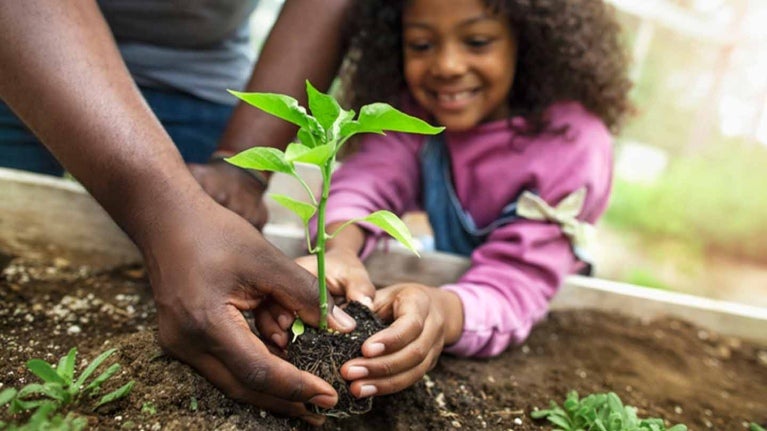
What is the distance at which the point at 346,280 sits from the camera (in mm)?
1421

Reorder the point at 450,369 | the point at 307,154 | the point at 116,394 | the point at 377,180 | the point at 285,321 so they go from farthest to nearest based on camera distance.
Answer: the point at 377,180
the point at 450,369
the point at 285,321
the point at 116,394
the point at 307,154

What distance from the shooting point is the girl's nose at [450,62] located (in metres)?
1.86

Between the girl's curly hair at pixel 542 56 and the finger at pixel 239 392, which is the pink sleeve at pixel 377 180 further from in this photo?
the finger at pixel 239 392

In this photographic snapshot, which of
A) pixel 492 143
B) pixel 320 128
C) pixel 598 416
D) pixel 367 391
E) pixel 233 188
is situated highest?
pixel 320 128

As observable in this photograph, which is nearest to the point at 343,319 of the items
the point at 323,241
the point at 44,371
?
the point at 323,241

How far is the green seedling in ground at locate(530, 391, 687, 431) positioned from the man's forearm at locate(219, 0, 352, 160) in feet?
3.53

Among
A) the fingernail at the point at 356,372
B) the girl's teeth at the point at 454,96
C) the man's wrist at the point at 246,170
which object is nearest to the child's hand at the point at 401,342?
the fingernail at the point at 356,372

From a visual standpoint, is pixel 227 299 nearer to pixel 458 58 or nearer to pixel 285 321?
pixel 285 321

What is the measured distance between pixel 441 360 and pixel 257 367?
68cm

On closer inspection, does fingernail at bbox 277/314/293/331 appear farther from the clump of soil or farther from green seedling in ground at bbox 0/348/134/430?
green seedling in ground at bbox 0/348/134/430

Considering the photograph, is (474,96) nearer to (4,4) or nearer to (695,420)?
(695,420)

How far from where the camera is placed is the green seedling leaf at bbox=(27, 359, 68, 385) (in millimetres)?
1062

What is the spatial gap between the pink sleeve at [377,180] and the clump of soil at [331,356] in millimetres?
730

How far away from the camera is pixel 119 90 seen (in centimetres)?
127
